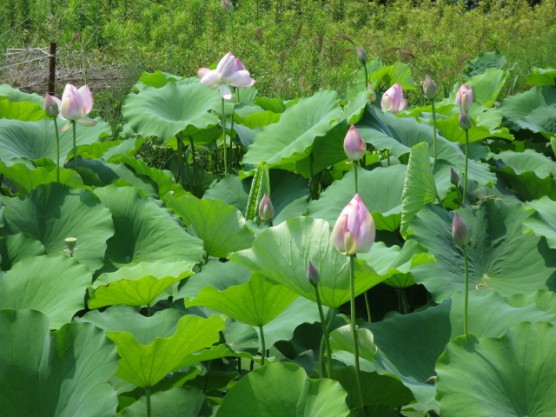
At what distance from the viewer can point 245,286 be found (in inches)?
59.9

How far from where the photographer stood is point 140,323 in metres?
1.57

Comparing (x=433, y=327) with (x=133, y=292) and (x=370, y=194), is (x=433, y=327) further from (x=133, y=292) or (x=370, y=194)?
(x=370, y=194)

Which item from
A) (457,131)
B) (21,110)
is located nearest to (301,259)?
(457,131)

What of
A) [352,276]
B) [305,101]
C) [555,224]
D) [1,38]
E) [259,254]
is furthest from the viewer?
[1,38]

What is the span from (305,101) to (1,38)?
10.6ft

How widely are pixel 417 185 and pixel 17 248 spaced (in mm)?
933

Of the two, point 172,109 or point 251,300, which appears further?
point 172,109

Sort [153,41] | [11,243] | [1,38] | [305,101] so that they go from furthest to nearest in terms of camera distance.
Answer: [153,41]
[1,38]
[305,101]
[11,243]

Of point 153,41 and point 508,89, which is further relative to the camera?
point 153,41

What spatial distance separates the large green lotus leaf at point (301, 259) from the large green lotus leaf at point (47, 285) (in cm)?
31

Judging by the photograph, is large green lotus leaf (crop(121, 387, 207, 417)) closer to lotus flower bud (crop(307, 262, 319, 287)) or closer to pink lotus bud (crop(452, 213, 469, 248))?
lotus flower bud (crop(307, 262, 319, 287))

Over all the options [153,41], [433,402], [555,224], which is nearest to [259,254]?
[433,402]

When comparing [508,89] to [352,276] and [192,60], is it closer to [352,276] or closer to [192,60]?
[192,60]

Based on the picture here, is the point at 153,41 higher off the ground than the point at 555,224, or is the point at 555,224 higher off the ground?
the point at 555,224
